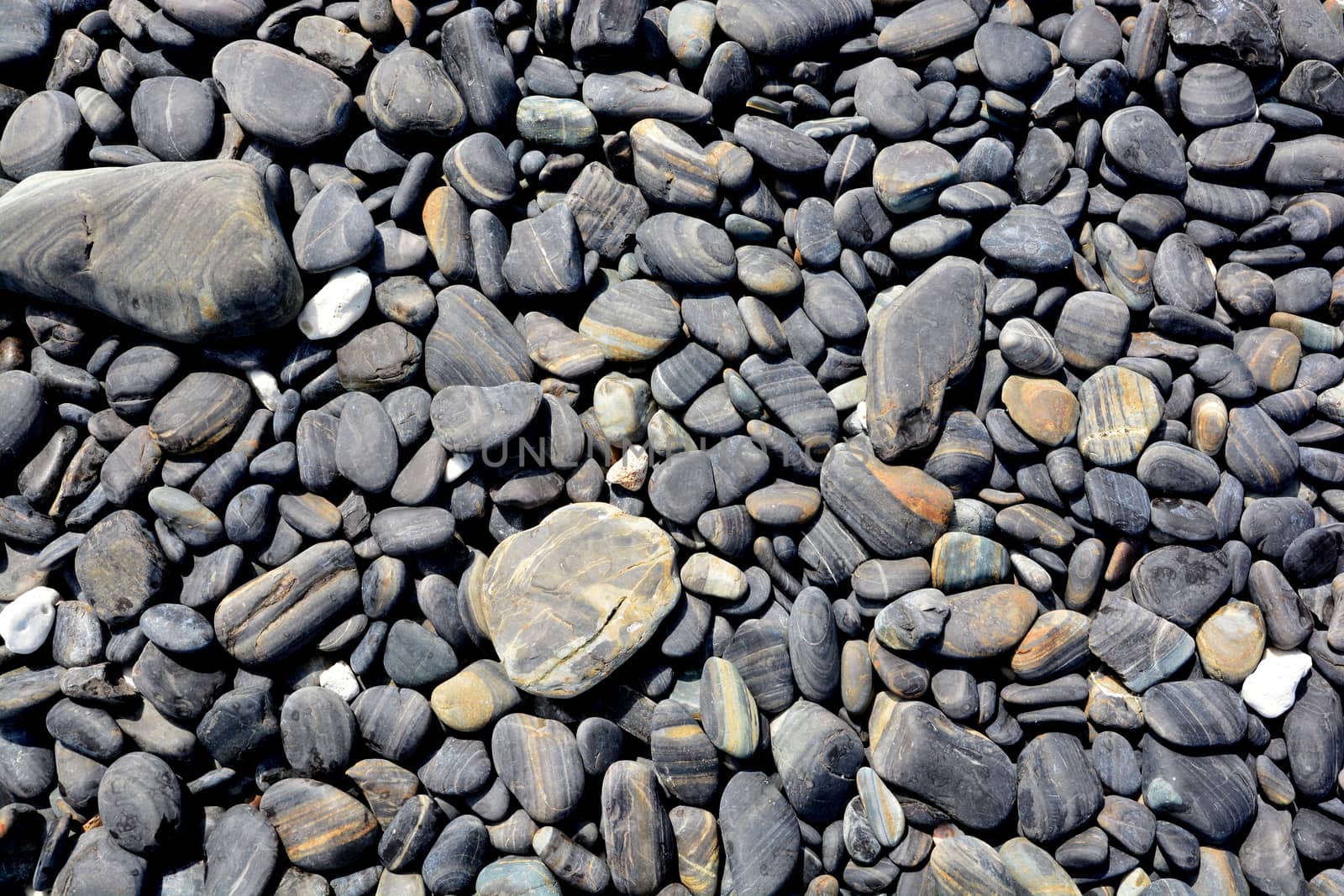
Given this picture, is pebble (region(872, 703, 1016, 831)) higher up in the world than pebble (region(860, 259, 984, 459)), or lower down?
lower down

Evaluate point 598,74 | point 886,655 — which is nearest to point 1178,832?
point 886,655

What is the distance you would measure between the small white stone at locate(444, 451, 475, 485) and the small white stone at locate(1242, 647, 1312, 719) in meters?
2.34

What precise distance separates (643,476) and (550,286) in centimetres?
65

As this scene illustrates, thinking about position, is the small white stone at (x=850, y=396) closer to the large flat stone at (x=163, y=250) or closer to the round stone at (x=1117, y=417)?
the round stone at (x=1117, y=417)

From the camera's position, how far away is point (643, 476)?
2.48 m

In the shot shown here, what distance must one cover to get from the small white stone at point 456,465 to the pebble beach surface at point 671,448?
0.04 ft

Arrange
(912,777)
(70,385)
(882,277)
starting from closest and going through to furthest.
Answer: (912,777) → (70,385) → (882,277)

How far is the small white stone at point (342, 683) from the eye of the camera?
2.38m

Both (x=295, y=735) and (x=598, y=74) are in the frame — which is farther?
(x=598, y=74)

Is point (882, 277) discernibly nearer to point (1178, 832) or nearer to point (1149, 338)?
point (1149, 338)

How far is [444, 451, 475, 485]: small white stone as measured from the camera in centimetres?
242

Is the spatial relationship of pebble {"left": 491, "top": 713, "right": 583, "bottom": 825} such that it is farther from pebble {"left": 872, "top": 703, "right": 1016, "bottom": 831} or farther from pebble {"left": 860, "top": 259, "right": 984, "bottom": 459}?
pebble {"left": 860, "top": 259, "right": 984, "bottom": 459}

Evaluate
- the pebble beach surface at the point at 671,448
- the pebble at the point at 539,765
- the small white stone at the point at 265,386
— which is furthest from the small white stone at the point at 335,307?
the pebble at the point at 539,765

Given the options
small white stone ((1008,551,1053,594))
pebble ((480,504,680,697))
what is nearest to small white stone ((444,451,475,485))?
pebble ((480,504,680,697))
